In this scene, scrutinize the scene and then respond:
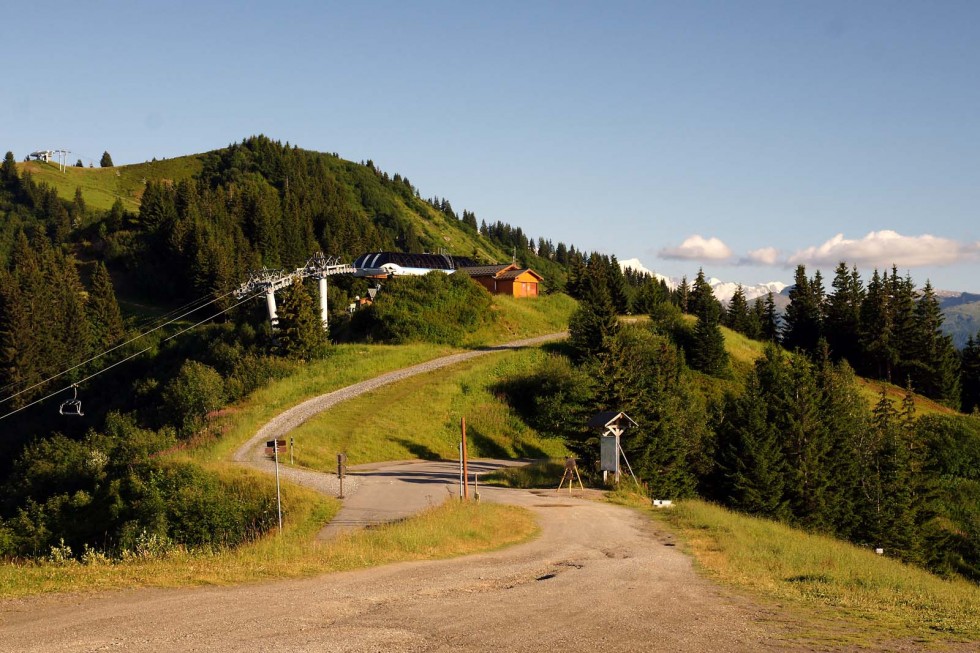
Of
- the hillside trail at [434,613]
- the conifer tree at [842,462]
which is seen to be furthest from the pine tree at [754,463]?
the hillside trail at [434,613]

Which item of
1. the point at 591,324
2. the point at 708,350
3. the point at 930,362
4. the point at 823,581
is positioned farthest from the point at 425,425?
the point at 930,362

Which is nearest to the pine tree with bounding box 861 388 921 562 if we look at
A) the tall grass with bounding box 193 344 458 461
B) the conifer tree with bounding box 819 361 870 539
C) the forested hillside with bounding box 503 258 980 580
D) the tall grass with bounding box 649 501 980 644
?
the forested hillside with bounding box 503 258 980 580

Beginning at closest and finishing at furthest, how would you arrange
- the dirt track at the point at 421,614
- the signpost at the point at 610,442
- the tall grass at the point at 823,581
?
the dirt track at the point at 421,614 → the tall grass at the point at 823,581 → the signpost at the point at 610,442

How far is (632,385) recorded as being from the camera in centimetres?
3562

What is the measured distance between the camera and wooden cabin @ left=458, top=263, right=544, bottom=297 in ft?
277

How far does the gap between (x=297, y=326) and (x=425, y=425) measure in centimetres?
1509

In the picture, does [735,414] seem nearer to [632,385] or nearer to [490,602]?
[632,385]

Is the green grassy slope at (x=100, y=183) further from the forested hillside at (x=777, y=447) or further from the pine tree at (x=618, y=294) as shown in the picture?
the forested hillside at (x=777, y=447)

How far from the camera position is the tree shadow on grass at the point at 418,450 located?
136 feet

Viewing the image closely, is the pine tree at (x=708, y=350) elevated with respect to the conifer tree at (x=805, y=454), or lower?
elevated

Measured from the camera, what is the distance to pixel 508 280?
277 feet

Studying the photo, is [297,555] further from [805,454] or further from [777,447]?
[805,454]

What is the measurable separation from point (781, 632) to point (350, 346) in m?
49.1

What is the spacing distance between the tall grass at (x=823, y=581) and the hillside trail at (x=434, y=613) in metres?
1.31
